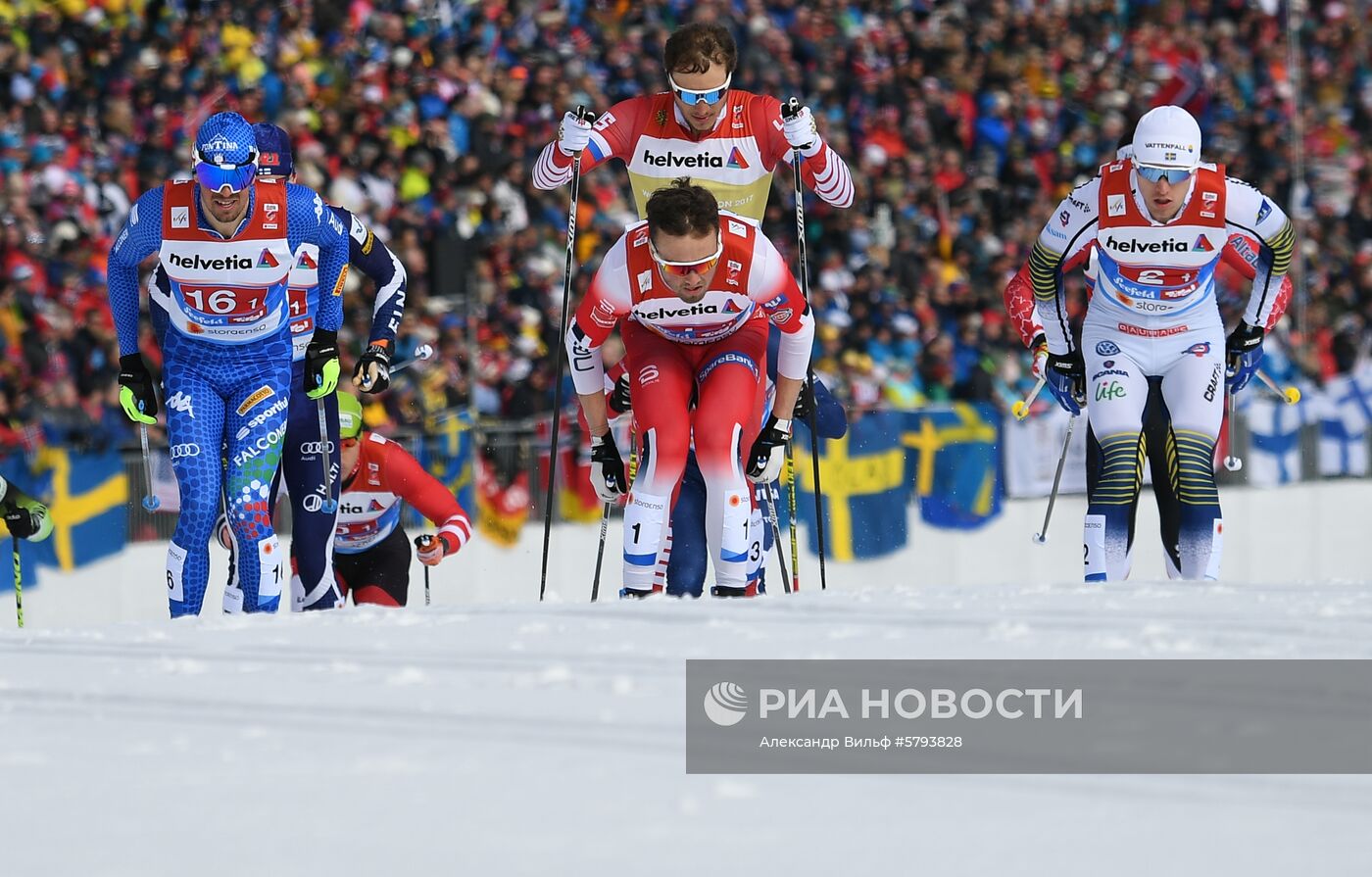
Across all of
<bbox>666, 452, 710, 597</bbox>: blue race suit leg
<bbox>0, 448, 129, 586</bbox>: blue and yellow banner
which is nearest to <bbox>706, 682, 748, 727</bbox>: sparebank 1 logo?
<bbox>666, 452, 710, 597</bbox>: blue race suit leg

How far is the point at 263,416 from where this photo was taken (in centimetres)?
754

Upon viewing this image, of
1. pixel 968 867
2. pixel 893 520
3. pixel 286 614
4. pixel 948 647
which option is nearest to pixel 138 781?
pixel 968 867

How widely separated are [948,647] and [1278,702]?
87 centimetres

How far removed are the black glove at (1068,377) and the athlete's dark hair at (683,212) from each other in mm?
2208

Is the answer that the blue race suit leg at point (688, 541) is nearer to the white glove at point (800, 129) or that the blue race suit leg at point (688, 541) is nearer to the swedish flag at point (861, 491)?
→ the white glove at point (800, 129)

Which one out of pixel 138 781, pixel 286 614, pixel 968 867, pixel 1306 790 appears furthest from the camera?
pixel 286 614

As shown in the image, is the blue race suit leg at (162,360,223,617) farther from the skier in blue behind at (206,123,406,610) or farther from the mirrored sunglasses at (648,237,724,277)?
the mirrored sunglasses at (648,237,724,277)

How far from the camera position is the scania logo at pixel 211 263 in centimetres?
744

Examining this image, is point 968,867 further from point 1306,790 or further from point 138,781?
point 138,781

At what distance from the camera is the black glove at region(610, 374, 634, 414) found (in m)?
8.43

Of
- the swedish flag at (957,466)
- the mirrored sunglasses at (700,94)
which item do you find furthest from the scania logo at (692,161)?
the swedish flag at (957,466)

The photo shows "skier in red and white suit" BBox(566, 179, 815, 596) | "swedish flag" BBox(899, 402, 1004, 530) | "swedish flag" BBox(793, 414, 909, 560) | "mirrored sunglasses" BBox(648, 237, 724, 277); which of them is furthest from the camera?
"swedish flag" BBox(899, 402, 1004, 530)

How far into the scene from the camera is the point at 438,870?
9.58 feet

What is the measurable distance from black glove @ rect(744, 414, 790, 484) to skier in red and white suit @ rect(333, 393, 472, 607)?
57.2 inches
